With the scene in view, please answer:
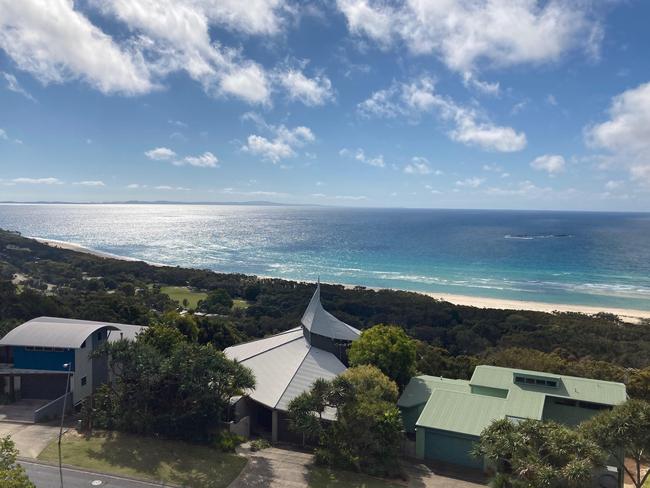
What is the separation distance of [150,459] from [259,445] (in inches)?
219

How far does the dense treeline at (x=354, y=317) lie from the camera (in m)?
38.8

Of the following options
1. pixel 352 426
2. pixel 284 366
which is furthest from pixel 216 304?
pixel 352 426

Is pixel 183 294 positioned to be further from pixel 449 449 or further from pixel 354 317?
pixel 449 449

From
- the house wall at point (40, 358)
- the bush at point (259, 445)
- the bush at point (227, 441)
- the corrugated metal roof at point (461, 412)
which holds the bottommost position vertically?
the bush at point (259, 445)

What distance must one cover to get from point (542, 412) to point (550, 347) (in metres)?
28.6

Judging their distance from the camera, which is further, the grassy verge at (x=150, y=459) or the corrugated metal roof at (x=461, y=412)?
the corrugated metal roof at (x=461, y=412)

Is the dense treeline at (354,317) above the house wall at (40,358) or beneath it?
beneath

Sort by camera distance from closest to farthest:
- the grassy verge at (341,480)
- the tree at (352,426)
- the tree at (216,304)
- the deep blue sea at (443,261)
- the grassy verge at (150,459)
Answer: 1. the grassy verge at (150,459)
2. the grassy verge at (341,480)
3. the tree at (352,426)
4. the tree at (216,304)
5. the deep blue sea at (443,261)

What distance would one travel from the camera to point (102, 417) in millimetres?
24969

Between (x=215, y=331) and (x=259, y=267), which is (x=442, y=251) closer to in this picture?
(x=259, y=267)

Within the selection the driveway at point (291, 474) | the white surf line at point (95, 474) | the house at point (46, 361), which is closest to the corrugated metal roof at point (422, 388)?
the driveway at point (291, 474)

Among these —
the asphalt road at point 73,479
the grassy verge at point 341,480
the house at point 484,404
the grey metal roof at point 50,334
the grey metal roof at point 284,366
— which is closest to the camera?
the asphalt road at point 73,479

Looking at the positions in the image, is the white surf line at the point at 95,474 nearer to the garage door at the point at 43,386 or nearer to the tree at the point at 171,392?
the tree at the point at 171,392

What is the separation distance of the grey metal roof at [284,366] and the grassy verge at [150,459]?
4.47 metres
